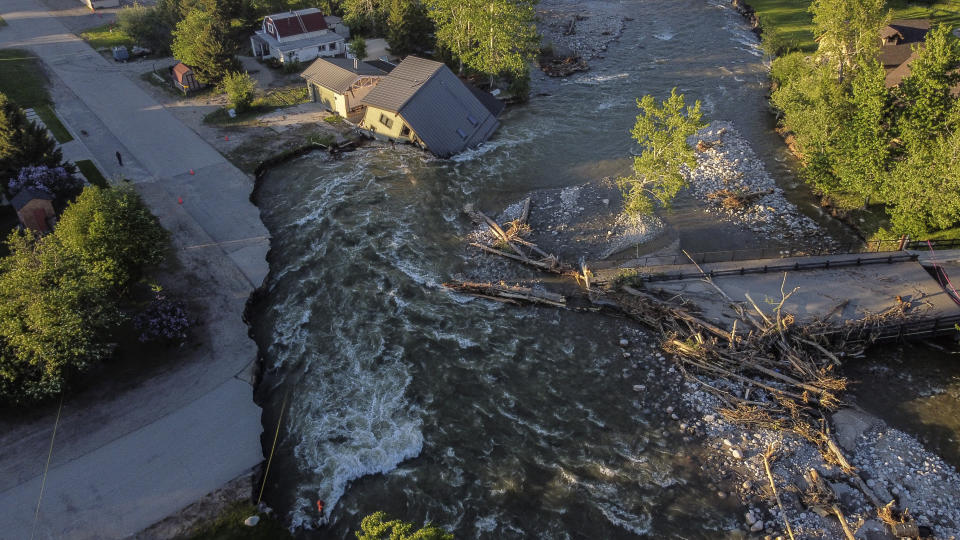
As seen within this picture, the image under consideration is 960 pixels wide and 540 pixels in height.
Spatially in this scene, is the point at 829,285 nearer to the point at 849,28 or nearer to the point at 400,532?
the point at 849,28

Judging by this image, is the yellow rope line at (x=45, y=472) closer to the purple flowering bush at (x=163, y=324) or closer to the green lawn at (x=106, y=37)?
the purple flowering bush at (x=163, y=324)

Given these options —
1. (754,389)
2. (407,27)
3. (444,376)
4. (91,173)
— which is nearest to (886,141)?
(754,389)

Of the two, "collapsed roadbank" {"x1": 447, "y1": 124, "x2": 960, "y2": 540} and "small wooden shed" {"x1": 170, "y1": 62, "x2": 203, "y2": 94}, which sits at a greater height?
"small wooden shed" {"x1": 170, "y1": 62, "x2": 203, "y2": 94}

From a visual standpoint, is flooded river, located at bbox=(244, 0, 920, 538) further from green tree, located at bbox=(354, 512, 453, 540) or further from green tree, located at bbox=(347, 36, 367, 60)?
green tree, located at bbox=(347, 36, 367, 60)

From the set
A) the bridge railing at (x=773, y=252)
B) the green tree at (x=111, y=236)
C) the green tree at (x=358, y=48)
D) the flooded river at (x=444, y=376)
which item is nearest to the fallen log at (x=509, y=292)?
the flooded river at (x=444, y=376)

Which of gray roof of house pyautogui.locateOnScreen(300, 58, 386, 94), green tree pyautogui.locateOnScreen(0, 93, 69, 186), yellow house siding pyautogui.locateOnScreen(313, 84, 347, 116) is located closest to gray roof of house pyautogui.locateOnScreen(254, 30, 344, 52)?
gray roof of house pyautogui.locateOnScreen(300, 58, 386, 94)

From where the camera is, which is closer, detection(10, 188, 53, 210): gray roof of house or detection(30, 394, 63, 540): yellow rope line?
detection(30, 394, 63, 540): yellow rope line
